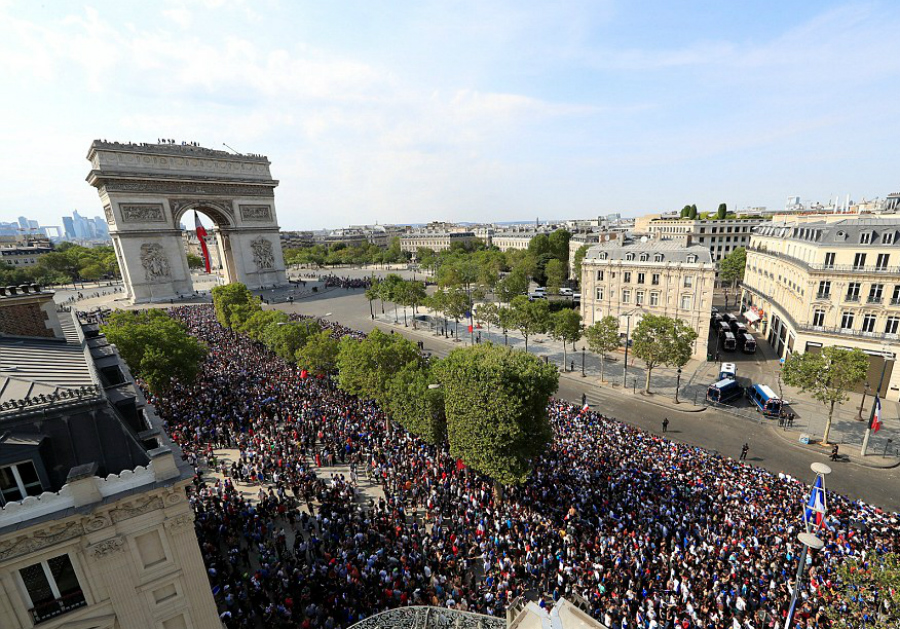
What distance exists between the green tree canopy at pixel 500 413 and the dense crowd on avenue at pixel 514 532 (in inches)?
105

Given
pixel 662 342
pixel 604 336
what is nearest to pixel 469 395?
pixel 662 342

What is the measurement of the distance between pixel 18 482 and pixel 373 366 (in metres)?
20.4

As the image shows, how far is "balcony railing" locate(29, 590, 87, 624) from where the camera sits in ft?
35.4

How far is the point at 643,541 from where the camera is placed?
61.8ft

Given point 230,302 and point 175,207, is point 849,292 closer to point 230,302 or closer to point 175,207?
point 230,302

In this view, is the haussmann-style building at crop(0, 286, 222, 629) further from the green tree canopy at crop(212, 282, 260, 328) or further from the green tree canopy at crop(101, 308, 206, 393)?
the green tree canopy at crop(212, 282, 260, 328)

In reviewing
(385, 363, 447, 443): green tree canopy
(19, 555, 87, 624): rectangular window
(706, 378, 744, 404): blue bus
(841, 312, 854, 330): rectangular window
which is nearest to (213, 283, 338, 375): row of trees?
(385, 363, 447, 443): green tree canopy

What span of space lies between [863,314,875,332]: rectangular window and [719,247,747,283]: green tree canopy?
50731mm

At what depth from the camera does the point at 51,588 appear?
1091 cm

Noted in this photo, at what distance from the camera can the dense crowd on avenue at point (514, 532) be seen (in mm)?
16062

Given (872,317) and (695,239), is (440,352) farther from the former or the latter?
(695,239)

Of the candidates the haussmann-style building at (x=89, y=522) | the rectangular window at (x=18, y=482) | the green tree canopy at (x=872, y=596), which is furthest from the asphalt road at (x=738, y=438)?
the rectangular window at (x=18, y=482)

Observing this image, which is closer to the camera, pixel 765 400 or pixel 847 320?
pixel 765 400

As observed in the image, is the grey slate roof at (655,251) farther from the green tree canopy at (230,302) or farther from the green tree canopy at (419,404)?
the green tree canopy at (230,302)
